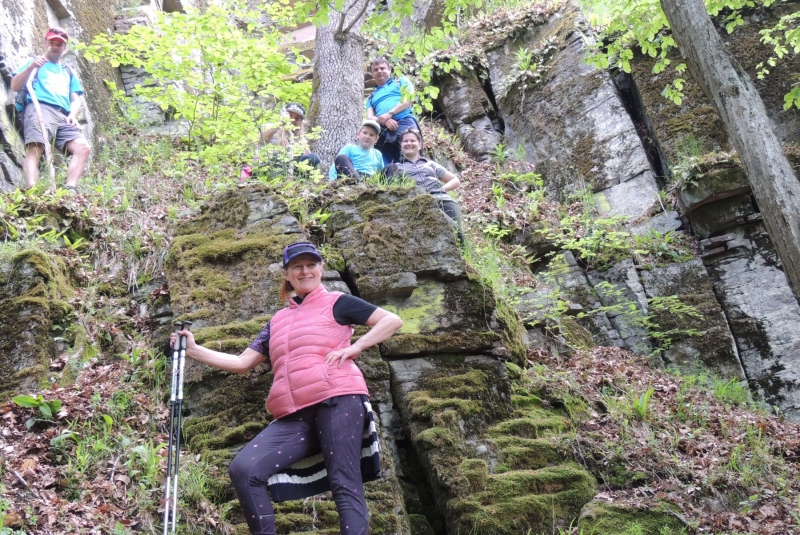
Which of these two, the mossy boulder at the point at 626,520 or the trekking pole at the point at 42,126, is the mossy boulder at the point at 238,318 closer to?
the mossy boulder at the point at 626,520

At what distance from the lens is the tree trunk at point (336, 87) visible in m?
9.73

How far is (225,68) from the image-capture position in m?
10.1

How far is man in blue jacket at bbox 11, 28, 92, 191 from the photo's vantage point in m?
7.92

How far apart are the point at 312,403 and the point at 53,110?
673cm

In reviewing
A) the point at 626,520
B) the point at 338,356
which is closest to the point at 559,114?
the point at 626,520

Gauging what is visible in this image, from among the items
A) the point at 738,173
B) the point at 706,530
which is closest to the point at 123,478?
the point at 706,530

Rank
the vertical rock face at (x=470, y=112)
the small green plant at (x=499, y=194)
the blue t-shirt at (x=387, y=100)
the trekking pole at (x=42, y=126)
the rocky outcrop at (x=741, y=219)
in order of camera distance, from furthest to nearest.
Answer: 1. the vertical rock face at (x=470, y=112)
2. the small green plant at (x=499, y=194)
3. the blue t-shirt at (x=387, y=100)
4. the rocky outcrop at (x=741, y=219)
5. the trekking pole at (x=42, y=126)

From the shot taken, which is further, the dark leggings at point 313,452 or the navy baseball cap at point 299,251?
the navy baseball cap at point 299,251

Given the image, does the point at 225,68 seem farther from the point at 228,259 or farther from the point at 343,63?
the point at 228,259

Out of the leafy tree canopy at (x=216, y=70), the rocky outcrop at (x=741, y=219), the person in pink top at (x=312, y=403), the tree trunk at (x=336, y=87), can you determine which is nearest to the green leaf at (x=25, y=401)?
the person in pink top at (x=312, y=403)

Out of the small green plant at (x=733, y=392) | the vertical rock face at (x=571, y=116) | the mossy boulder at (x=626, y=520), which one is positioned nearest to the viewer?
the mossy boulder at (x=626, y=520)

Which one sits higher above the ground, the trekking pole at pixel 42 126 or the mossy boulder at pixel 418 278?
the trekking pole at pixel 42 126

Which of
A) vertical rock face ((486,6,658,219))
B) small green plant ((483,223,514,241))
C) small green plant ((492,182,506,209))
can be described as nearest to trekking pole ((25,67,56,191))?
small green plant ((483,223,514,241))

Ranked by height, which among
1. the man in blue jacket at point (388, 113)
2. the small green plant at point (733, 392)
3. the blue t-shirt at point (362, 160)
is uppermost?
the man in blue jacket at point (388, 113)
